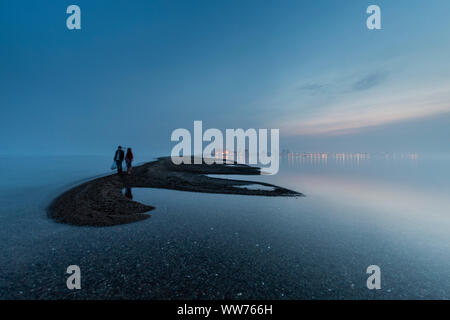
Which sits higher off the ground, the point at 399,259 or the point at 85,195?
the point at 85,195

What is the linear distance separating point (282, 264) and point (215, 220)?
200 inches

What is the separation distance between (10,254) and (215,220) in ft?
26.7

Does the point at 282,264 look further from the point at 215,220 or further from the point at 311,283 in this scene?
the point at 215,220

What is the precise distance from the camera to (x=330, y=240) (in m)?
8.55

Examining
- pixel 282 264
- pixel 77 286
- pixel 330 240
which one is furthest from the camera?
pixel 330 240

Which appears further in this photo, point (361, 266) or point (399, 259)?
point (399, 259)

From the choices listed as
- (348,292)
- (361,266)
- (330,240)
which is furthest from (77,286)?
(330,240)

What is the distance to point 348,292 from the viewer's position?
198 inches
